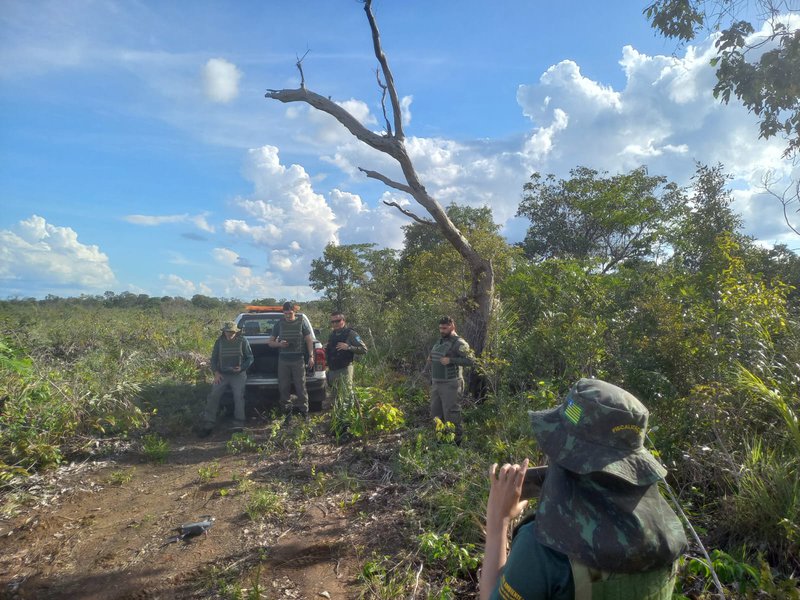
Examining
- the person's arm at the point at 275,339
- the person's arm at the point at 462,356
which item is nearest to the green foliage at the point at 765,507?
the person's arm at the point at 462,356

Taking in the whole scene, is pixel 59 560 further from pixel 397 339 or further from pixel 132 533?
pixel 397 339

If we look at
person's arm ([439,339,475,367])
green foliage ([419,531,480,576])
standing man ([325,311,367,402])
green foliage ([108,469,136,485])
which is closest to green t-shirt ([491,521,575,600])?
green foliage ([419,531,480,576])

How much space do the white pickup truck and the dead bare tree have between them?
2293 millimetres

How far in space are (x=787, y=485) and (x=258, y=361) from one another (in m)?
7.14

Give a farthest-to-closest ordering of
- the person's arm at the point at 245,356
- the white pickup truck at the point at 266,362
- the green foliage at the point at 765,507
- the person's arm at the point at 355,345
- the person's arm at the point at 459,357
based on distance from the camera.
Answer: the white pickup truck at the point at 266,362 → the person's arm at the point at 355,345 → the person's arm at the point at 245,356 → the person's arm at the point at 459,357 → the green foliage at the point at 765,507

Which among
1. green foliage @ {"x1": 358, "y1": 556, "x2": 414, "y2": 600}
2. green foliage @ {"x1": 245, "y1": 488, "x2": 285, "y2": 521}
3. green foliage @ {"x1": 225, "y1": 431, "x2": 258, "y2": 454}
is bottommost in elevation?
green foliage @ {"x1": 358, "y1": 556, "x2": 414, "y2": 600}

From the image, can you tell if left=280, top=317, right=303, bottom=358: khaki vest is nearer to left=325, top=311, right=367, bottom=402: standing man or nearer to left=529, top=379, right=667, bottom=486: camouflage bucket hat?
left=325, top=311, right=367, bottom=402: standing man

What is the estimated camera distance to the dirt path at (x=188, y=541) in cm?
339

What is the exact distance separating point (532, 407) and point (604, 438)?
412cm

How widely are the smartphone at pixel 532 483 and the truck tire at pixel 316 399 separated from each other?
251 inches

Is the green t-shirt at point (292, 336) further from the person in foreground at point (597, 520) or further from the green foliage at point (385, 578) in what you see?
the person in foreground at point (597, 520)

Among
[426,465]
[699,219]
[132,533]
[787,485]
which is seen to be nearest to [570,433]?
[787,485]

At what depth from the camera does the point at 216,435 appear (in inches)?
275

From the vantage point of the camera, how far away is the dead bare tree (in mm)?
7785
